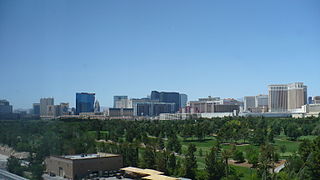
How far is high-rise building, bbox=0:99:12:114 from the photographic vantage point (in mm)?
11200

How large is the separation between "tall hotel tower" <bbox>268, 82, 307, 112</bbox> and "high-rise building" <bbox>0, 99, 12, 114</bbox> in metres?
55.5

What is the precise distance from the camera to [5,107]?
1151 cm

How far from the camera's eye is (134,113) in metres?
70.7

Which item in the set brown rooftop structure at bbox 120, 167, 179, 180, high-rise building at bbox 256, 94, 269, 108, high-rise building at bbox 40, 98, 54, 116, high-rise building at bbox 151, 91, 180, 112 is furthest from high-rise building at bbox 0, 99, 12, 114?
high-rise building at bbox 151, 91, 180, 112

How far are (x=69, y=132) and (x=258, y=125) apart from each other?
747 inches

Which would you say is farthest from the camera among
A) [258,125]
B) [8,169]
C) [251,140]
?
[258,125]

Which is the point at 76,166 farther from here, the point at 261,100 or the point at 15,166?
the point at 261,100

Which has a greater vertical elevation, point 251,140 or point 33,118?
point 33,118

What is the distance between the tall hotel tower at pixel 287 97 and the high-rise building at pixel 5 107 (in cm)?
5555

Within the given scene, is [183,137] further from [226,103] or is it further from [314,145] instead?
[226,103]

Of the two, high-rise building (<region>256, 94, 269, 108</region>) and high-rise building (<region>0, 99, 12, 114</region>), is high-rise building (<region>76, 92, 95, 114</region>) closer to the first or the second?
high-rise building (<region>256, 94, 269, 108</region>)

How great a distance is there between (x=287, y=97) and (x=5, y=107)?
58.2m

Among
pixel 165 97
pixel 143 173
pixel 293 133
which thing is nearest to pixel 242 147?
pixel 293 133

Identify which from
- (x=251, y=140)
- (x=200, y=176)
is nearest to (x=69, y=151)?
(x=200, y=176)
